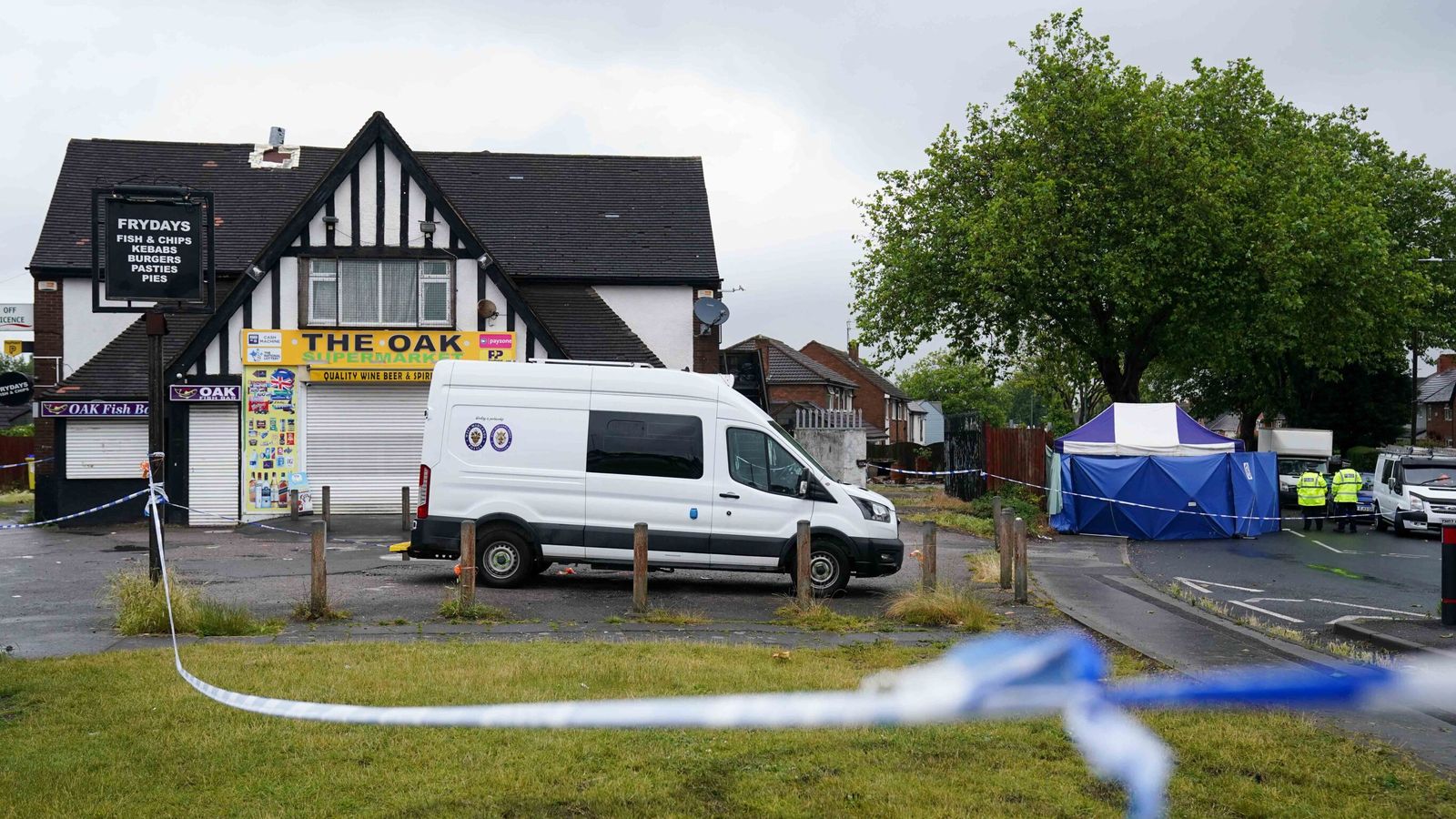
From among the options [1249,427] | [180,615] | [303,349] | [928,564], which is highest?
[303,349]

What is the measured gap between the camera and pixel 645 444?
549 inches

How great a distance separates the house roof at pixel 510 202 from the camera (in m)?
28.5

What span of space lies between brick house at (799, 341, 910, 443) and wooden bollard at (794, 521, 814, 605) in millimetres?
71889

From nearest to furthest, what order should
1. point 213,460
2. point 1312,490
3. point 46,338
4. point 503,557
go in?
point 503,557 < point 213,460 < point 46,338 < point 1312,490

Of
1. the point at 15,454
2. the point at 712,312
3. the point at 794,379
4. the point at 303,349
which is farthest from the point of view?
the point at 794,379

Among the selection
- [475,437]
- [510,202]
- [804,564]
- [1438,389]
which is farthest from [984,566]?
[1438,389]

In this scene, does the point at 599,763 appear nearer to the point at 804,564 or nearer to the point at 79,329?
the point at 804,564

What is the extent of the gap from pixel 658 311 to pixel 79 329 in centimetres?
1249

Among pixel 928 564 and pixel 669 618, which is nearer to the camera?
pixel 669 618

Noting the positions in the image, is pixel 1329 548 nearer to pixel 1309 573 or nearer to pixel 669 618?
pixel 1309 573

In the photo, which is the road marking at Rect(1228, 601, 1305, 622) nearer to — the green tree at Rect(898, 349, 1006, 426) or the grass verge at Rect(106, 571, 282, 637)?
the grass verge at Rect(106, 571, 282, 637)

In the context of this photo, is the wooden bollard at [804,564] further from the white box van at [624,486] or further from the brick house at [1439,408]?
the brick house at [1439,408]

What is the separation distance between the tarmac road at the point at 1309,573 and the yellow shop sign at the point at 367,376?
14.0m

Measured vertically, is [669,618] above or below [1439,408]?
below
